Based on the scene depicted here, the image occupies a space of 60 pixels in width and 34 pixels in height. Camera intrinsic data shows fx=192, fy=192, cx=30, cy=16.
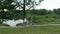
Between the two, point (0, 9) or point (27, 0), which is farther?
point (27, 0)

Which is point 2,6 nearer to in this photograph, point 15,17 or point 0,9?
point 0,9

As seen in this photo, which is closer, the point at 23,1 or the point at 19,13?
the point at 19,13

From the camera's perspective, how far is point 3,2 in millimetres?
2072

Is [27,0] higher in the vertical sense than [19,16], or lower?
higher

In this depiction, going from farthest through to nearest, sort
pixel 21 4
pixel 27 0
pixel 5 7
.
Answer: pixel 21 4
pixel 27 0
pixel 5 7

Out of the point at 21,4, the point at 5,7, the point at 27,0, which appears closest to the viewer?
the point at 5,7

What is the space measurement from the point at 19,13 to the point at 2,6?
0.22 metres

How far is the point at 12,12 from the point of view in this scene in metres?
2.07

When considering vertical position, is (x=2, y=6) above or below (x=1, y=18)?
above

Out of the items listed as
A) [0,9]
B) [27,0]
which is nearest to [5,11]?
[0,9]

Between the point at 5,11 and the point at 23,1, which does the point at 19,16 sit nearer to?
the point at 5,11

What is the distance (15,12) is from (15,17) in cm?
6

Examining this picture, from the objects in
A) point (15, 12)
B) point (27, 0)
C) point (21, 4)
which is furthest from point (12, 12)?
point (21, 4)

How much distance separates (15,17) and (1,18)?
0.16 metres
